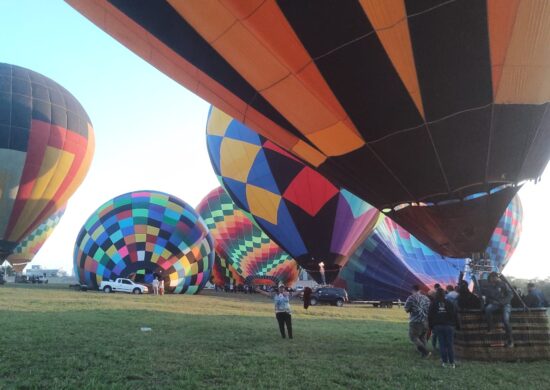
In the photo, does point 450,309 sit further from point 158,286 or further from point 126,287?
point 126,287

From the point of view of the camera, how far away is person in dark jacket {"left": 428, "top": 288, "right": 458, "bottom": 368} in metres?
5.52

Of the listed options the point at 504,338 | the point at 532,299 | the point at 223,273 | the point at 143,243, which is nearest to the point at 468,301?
the point at 504,338

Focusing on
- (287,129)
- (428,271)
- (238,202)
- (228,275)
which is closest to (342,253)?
(238,202)

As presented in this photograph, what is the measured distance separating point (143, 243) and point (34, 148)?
609cm

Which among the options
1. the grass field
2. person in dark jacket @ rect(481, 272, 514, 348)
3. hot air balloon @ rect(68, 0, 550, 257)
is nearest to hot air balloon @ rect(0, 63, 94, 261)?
the grass field

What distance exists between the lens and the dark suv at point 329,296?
2002 cm

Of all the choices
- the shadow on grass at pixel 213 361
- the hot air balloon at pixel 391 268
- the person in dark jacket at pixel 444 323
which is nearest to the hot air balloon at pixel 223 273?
the hot air balloon at pixel 391 268

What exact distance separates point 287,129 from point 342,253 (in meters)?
9.30

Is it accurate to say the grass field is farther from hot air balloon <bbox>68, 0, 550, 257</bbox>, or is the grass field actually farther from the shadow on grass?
hot air balloon <bbox>68, 0, 550, 257</bbox>

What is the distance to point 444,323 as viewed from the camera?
18.2ft

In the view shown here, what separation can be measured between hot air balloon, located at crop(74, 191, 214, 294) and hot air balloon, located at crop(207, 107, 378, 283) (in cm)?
495

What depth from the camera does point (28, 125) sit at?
19.1 metres

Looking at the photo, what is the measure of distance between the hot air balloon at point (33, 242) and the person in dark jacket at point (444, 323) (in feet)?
117

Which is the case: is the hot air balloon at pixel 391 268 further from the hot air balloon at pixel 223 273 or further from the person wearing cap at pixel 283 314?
the hot air balloon at pixel 223 273
